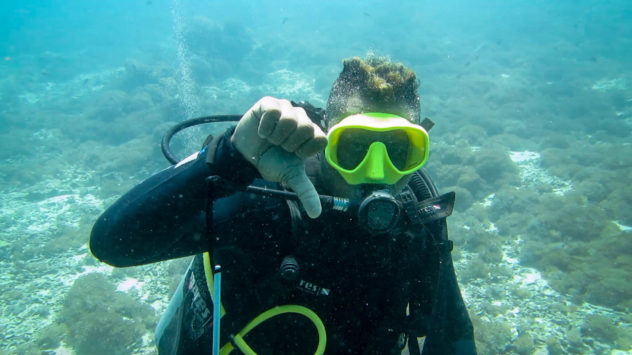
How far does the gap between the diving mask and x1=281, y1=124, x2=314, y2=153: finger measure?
0.59m

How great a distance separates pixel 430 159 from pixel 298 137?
12.8 m

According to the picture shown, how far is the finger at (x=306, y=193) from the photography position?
1196 mm

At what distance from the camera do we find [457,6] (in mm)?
58719

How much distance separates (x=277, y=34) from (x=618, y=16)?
41.8m

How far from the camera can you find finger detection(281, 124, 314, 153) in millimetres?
1221

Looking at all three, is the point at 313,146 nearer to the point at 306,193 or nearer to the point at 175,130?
the point at 306,193

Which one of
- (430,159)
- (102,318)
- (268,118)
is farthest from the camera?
(430,159)

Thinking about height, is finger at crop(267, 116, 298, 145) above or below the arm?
above

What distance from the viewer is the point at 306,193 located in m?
1.24

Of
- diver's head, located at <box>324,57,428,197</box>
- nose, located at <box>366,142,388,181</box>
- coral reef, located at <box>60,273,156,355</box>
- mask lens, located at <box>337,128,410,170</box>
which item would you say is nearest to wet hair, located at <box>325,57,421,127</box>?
diver's head, located at <box>324,57,428,197</box>

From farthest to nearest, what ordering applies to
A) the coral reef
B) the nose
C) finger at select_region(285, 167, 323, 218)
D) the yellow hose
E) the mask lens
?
the coral reef → the mask lens → the nose → the yellow hose → finger at select_region(285, 167, 323, 218)

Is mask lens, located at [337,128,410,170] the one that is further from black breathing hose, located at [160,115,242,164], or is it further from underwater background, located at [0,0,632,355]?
underwater background, located at [0,0,632,355]

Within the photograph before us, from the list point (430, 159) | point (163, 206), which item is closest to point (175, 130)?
point (163, 206)

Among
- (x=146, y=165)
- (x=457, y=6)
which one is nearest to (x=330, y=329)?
(x=146, y=165)
